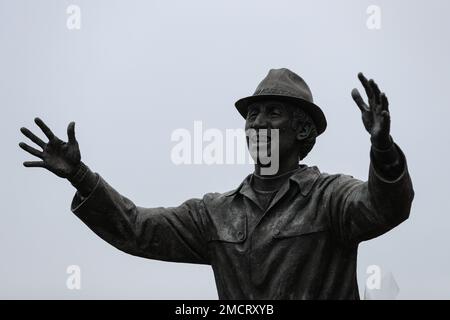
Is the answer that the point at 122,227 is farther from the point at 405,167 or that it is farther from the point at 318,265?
the point at 405,167

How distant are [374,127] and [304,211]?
1411mm

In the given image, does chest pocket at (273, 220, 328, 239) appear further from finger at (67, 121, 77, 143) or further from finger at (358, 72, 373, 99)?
finger at (67, 121, 77, 143)

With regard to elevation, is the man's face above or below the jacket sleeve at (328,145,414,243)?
above

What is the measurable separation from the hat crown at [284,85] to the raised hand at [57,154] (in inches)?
72.5

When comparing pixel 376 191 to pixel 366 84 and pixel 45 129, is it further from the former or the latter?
pixel 45 129

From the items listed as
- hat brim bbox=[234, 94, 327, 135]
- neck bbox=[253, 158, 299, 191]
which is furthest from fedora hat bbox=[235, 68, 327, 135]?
neck bbox=[253, 158, 299, 191]

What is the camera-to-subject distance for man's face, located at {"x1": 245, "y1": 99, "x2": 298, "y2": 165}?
10.9 meters

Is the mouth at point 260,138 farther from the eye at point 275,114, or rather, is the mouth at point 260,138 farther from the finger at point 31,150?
the finger at point 31,150

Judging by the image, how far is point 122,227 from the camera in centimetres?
1107

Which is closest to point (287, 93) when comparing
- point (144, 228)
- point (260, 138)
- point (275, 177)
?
point (260, 138)

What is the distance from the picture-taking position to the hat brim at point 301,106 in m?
11.0

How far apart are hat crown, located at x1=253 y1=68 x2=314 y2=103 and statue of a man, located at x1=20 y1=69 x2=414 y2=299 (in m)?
0.01

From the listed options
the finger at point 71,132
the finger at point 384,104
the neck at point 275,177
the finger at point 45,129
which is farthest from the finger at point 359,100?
the finger at point 45,129
